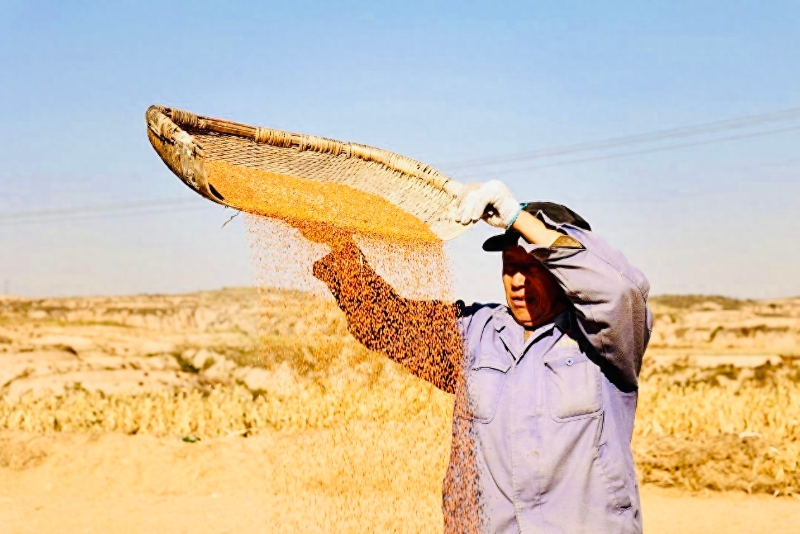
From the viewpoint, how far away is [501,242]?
9.94ft

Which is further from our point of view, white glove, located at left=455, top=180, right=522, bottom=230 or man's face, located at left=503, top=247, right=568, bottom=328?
man's face, located at left=503, top=247, right=568, bottom=328

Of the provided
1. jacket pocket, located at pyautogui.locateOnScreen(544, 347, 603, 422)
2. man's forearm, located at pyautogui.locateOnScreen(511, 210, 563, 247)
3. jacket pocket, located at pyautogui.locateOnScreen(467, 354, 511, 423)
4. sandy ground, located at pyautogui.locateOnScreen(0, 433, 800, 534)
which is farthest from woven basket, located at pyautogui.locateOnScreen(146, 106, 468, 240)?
sandy ground, located at pyautogui.locateOnScreen(0, 433, 800, 534)

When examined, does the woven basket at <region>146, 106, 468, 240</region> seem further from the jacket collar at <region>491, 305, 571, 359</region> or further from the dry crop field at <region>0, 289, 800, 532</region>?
the dry crop field at <region>0, 289, 800, 532</region>

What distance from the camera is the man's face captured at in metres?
2.96

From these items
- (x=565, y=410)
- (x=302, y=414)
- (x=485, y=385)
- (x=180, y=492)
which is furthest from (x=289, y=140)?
(x=302, y=414)

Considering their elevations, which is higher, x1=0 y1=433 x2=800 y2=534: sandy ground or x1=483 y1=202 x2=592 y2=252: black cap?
x1=483 y1=202 x2=592 y2=252: black cap

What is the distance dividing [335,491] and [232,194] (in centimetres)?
179

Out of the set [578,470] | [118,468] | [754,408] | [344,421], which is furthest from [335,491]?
[754,408]

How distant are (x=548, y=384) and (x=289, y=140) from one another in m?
1.47

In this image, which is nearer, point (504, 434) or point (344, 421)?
point (504, 434)

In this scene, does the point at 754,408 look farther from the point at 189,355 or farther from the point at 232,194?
the point at 189,355

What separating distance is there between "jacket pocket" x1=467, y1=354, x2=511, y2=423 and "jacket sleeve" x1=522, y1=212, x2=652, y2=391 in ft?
1.02

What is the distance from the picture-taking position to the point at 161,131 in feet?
9.87

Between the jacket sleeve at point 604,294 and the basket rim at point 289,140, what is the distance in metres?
0.61
